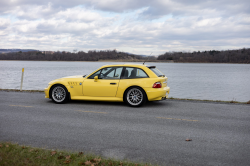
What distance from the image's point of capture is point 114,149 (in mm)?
4840

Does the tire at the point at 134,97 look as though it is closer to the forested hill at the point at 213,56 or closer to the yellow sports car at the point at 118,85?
the yellow sports car at the point at 118,85

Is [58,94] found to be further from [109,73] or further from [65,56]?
[65,56]

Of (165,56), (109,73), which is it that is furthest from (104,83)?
(165,56)

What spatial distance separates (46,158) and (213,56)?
579 feet

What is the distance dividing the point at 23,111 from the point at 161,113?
469 centimetres

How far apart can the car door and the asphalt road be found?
1.76 ft

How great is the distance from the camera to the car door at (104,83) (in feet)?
31.1

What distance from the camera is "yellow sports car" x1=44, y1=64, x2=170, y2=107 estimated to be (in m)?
9.32

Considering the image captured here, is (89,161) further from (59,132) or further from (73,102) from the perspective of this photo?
(73,102)

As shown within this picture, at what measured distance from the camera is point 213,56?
16862 centimetres

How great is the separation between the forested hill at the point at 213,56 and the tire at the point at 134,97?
15423 centimetres

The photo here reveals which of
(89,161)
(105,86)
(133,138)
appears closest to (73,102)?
(105,86)

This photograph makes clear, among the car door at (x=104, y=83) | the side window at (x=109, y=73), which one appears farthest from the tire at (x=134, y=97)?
the side window at (x=109, y=73)

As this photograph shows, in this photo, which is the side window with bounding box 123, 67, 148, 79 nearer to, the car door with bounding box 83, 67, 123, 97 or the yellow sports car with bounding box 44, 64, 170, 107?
the yellow sports car with bounding box 44, 64, 170, 107
